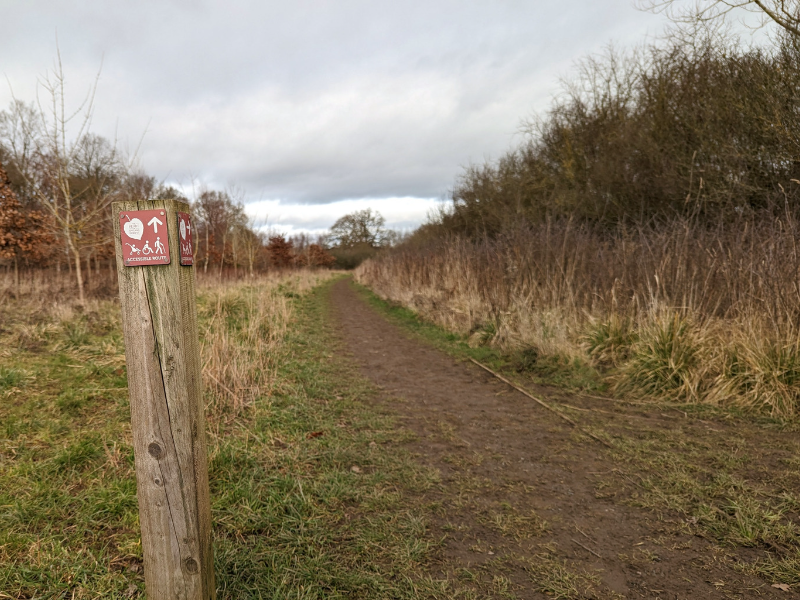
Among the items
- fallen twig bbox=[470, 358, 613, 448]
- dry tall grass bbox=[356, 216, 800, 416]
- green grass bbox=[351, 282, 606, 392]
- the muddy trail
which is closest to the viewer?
the muddy trail

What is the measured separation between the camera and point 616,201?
1329cm

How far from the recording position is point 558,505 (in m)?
2.87

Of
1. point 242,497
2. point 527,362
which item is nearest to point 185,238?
point 242,497

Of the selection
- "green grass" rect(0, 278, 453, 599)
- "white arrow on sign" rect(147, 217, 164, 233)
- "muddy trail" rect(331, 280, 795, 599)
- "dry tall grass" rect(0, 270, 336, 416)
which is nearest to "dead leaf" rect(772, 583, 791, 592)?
"muddy trail" rect(331, 280, 795, 599)

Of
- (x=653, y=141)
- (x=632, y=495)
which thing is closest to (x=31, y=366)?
(x=632, y=495)

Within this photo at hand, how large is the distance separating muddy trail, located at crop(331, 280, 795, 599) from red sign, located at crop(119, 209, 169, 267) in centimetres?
195

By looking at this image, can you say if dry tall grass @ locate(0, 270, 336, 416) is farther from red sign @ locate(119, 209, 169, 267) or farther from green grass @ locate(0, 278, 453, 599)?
red sign @ locate(119, 209, 169, 267)

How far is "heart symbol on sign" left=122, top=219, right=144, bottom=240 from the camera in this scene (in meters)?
1.55

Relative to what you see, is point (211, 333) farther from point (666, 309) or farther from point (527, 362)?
point (666, 309)

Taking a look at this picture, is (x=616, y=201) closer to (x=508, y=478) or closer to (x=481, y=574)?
(x=508, y=478)

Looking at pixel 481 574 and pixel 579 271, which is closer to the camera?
pixel 481 574

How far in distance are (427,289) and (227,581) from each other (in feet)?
36.0

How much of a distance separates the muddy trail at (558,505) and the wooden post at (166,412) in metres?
1.24

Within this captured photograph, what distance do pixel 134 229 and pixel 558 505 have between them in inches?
110
